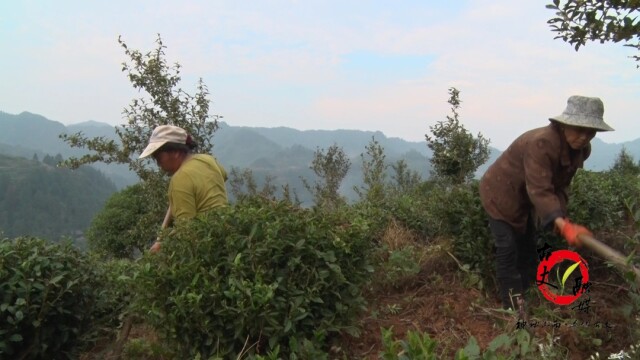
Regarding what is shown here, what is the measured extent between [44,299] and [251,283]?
1.44m

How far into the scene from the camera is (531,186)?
2.99 meters

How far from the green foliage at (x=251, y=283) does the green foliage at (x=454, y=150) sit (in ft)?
24.2

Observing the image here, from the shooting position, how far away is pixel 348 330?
2.93 metres

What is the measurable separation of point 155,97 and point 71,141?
4.58ft

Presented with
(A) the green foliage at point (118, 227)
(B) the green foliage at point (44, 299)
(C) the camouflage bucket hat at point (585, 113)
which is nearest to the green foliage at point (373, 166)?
(A) the green foliage at point (118, 227)

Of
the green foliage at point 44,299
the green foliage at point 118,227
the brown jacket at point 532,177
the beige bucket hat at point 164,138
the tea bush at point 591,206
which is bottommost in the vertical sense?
the green foliage at point 118,227

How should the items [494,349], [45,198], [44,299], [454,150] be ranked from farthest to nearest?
[45,198], [454,150], [44,299], [494,349]

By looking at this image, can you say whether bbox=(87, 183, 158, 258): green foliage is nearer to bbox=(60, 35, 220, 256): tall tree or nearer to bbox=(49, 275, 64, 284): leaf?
bbox=(60, 35, 220, 256): tall tree

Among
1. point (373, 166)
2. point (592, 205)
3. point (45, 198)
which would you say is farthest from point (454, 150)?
point (45, 198)

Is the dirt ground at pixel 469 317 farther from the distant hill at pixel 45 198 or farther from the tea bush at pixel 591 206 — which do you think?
the distant hill at pixel 45 198

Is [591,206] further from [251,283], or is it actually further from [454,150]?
[454,150]

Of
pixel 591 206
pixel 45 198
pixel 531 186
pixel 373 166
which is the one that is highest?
pixel 531 186

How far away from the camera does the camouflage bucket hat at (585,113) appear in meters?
2.87

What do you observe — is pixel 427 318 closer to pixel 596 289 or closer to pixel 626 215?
pixel 596 289
